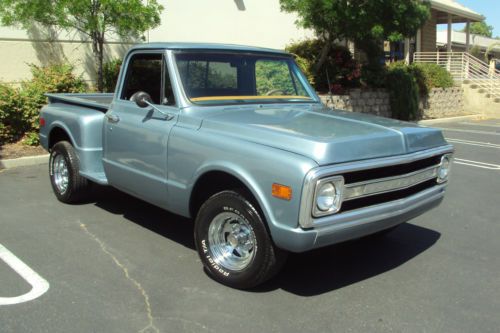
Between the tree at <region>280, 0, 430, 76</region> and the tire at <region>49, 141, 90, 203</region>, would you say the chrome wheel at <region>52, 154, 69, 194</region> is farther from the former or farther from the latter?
the tree at <region>280, 0, 430, 76</region>

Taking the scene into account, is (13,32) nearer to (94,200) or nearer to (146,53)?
(94,200)

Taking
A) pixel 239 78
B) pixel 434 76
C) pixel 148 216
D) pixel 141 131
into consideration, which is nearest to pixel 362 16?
pixel 434 76

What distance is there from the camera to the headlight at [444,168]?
4258 mm

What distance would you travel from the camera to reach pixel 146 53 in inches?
189

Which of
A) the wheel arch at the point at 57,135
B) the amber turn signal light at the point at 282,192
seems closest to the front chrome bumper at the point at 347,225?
the amber turn signal light at the point at 282,192

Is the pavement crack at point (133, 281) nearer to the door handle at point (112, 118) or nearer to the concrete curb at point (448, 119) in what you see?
the door handle at point (112, 118)

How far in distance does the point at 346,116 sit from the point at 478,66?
20.6m

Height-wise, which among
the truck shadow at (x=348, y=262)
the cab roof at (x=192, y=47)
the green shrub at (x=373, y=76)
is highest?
the cab roof at (x=192, y=47)

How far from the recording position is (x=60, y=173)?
6109 mm

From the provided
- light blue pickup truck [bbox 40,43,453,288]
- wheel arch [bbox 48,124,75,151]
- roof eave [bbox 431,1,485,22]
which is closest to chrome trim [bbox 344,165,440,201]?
light blue pickup truck [bbox 40,43,453,288]

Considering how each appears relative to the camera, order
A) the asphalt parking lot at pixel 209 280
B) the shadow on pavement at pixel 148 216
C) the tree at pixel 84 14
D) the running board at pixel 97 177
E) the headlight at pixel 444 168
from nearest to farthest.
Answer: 1. the asphalt parking lot at pixel 209 280
2. the headlight at pixel 444 168
3. the shadow on pavement at pixel 148 216
4. the running board at pixel 97 177
5. the tree at pixel 84 14

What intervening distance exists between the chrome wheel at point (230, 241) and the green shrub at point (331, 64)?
39.6 ft

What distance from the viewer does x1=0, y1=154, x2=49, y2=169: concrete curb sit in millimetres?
8219

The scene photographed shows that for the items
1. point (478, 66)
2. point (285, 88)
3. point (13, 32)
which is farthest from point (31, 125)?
point (478, 66)
